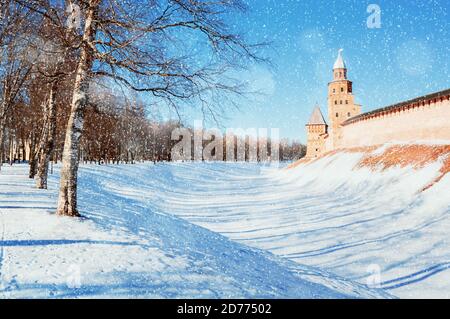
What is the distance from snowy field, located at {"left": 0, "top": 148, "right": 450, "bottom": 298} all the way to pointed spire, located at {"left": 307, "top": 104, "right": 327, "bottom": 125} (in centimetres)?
5733

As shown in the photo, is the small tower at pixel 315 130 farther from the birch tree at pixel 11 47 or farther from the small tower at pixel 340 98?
the birch tree at pixel 11 47

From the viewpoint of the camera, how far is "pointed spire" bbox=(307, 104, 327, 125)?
72.3 m

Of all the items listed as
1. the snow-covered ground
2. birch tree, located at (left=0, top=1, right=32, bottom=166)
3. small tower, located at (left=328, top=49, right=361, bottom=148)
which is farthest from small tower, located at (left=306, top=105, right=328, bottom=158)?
birch tree, located at (left=0, top=1, right=32, bottom=166)

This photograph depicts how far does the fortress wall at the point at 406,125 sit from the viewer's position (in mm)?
20719

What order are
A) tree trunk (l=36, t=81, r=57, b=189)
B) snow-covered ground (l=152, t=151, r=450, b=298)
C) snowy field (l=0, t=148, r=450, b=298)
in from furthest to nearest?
tree trunk (l=36, t=81, r=57, b=189), snow-covered ground (l=152, t=151, r=450, b=298), snowy field (l=0, t=148, r=450, b=298)

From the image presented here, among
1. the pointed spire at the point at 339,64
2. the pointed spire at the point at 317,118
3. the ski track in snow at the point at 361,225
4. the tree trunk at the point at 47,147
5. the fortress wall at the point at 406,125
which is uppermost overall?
the pointed spire at the point at 339,64

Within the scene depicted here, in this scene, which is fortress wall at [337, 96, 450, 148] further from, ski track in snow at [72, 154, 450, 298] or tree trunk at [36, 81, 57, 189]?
tree trunk at [36, 81, 57, 189]

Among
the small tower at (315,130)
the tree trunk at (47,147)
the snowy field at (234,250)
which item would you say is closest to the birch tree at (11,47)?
the tree trunk at (47,147)

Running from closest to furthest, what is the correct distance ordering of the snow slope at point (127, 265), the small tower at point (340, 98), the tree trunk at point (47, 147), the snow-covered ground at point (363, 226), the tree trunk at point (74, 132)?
the snow slope at point (127, 265)
the tree trunk at point (74, 132)
the snow-covered ground at point (363, 226)
the tree trunk at point (47, 147)
the small tower at point (340, 98)

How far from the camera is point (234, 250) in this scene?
297 inches

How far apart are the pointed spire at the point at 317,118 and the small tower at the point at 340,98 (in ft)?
45.2

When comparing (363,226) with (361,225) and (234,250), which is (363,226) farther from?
(234,250)

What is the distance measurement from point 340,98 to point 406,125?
34.5 metres

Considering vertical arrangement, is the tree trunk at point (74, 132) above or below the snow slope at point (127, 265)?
above
